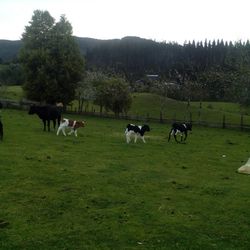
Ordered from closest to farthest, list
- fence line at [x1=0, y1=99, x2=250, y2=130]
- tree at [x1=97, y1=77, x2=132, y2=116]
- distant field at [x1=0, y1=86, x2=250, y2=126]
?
fence line at [x1=0, y1=99, x2=250, y2=130] → tree at [x1=97, y1=77, x2=132, y2=116] → distant field at [x1=0, y1=86, x2=250, y2=126]

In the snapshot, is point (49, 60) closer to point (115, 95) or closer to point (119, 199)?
point (115, 95)

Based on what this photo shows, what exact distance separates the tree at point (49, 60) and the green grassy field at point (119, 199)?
1441 inches

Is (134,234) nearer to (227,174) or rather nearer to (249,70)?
(227,174)

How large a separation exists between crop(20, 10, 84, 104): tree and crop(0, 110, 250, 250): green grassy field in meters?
36.6

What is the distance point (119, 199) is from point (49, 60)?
171 feet

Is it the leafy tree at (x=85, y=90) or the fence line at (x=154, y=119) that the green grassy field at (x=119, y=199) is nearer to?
the fence line at (x=154, y=119)

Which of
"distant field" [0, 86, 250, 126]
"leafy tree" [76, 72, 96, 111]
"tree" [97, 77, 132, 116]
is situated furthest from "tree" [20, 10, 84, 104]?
"distant field" [0, 86, 250, 126]

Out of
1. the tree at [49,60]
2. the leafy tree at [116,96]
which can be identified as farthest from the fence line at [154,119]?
the tree at [49,60]

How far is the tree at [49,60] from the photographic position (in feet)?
218

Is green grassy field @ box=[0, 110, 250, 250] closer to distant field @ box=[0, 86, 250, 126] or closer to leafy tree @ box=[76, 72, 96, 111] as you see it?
leafy tree @ box=[76, 72, 96, 111]

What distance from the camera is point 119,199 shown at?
57.3 ft

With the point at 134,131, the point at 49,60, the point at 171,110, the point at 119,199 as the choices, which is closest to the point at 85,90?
the point at 49,60

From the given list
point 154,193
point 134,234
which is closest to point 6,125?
point 154,193

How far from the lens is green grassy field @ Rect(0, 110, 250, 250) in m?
13.4
